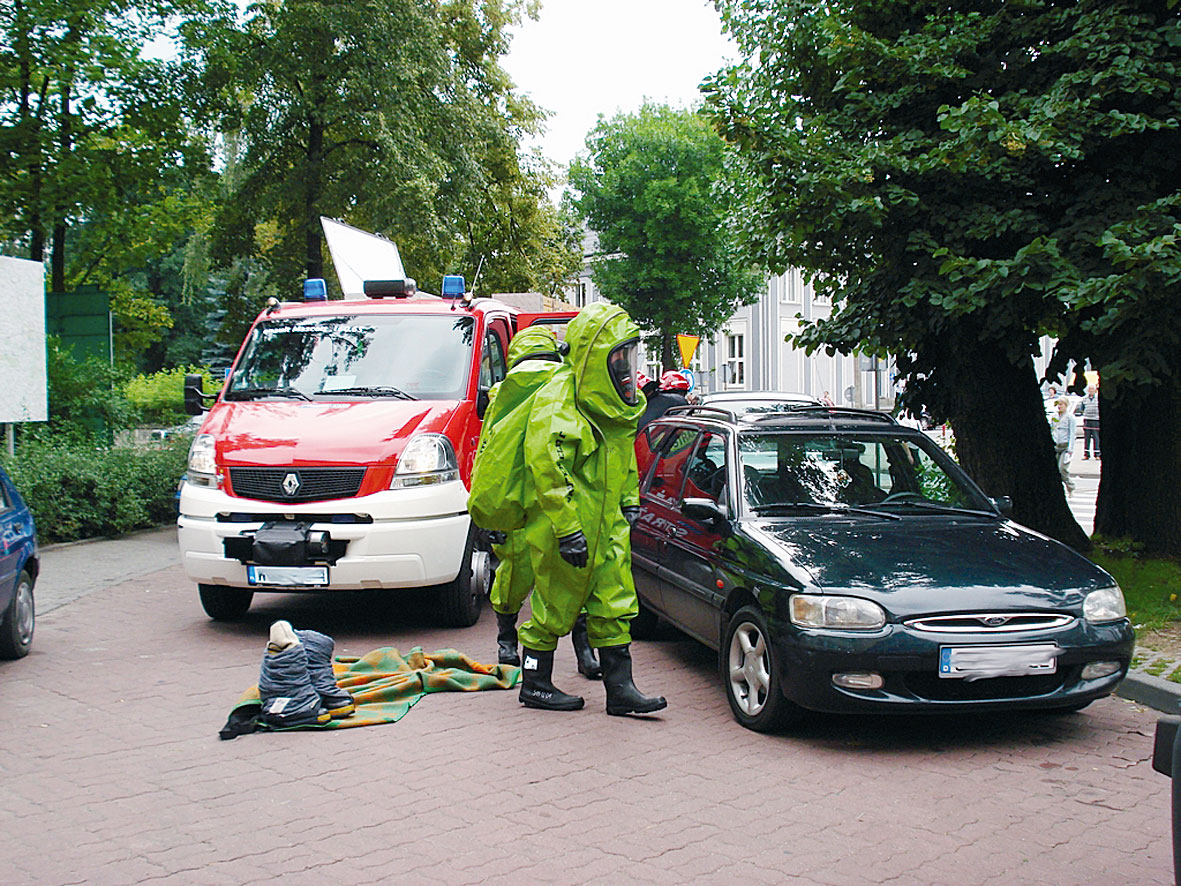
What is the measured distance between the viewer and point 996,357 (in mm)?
10336

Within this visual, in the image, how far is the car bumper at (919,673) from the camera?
5.32 m

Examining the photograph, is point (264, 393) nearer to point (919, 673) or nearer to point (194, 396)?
point (194, 396)

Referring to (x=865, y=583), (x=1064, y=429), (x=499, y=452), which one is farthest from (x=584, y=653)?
(x=1064, y=429)

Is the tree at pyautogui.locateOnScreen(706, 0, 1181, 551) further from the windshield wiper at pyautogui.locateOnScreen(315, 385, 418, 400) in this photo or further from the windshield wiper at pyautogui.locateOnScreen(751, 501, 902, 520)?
the windshield wiper at pyautogui.locateOnScreen(315, 385, 418, 400)

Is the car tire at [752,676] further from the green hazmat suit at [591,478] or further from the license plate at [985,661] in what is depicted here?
the license plate at [985,661]

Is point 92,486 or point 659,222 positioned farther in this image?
point 659,222

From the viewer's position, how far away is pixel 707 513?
253 inches

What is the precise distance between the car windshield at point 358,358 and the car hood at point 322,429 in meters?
0.25

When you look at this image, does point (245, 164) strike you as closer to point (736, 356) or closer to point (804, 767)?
point (804, 767)

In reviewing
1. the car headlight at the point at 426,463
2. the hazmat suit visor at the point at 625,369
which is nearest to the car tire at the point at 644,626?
the car headlight at the point at 426,463

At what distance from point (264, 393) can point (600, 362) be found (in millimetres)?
3865

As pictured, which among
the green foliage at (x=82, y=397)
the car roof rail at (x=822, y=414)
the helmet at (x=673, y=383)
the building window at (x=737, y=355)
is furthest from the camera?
the building window at (x=737, y=355)

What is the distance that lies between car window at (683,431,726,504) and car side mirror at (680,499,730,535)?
0.23 m

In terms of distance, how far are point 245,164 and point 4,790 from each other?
2010 cm
